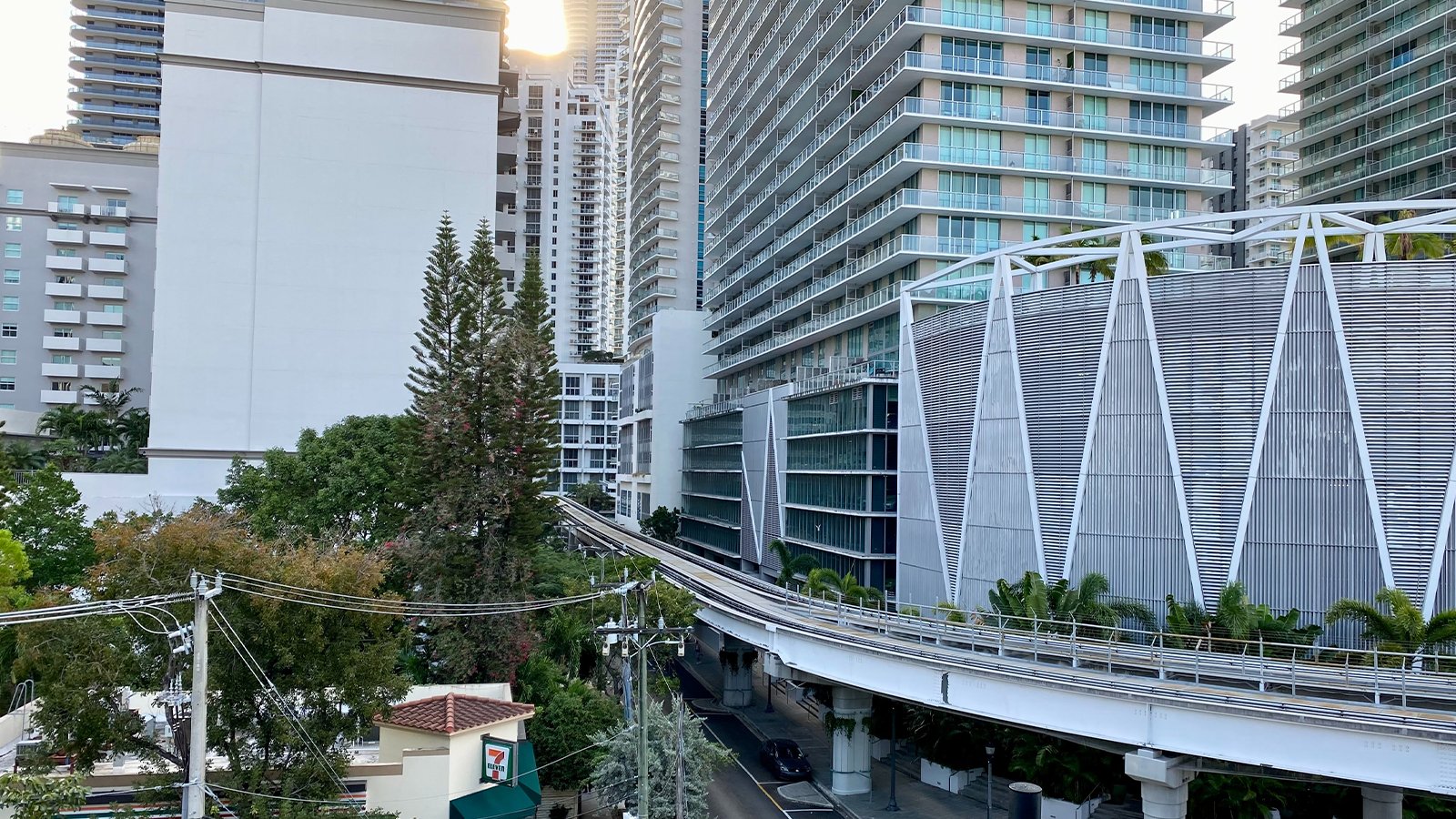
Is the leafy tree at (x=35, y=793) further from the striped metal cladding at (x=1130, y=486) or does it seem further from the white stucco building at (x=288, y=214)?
the white stucco building at (x=288, y=214)

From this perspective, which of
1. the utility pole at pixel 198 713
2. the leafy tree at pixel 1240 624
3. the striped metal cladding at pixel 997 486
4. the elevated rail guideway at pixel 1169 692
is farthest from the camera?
the striped metal cladding at pixel 997 486

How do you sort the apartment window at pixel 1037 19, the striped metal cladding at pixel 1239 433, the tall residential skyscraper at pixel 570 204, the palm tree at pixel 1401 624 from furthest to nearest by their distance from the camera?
the tall residential skyscraper at pixel 570 204 < the apartment window at pixel 1037 19 < the striped metal cladding at pixel 1239 433 < the palm tree at pixel 1401 624

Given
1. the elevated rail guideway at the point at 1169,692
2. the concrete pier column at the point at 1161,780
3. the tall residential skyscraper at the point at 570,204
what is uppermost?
the tall residential skyscraper at the point at 570,204

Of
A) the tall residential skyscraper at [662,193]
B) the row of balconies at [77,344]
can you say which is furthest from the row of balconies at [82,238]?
the tall residential skyscraper at [662,193]

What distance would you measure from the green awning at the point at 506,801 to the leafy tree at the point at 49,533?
27.8 m

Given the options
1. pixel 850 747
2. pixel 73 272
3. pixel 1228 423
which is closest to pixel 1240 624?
pixel 1228 423

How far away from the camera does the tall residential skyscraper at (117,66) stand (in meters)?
131

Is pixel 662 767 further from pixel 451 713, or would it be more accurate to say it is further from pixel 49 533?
pixel 49 533

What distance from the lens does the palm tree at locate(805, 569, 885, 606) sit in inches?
1641

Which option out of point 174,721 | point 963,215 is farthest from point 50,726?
point 963,215

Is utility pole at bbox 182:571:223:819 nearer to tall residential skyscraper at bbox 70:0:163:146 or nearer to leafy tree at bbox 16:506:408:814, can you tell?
leafy tree at bbox 16:506:408:814

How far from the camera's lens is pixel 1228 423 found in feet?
108

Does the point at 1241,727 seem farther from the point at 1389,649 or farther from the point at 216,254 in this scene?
the point at 216,254

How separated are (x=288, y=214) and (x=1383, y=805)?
191ft
